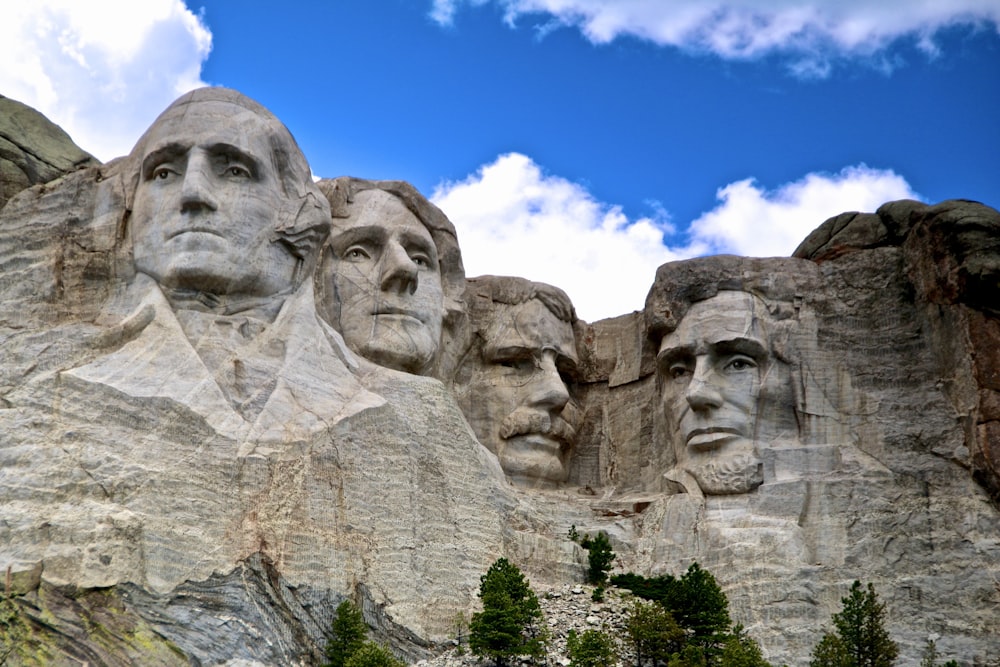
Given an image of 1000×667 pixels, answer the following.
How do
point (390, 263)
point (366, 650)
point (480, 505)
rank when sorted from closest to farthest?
point (366, 650), point (480, 505), point (390, 263)

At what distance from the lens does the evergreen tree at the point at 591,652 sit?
21875mm

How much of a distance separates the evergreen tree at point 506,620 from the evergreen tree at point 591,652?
362 millimetres

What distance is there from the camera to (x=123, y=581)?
20891 millimetres

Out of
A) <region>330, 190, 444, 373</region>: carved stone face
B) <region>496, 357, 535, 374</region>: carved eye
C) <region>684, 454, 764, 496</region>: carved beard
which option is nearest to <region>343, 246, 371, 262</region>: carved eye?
<region>330, 190, 444, 373</region>: carved stone face

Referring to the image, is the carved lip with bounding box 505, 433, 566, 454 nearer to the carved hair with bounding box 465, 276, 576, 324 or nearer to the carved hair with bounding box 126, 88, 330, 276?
the carved hair with bounding box 465, 276, 576, 324

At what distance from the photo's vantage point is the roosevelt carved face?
83.7 feet

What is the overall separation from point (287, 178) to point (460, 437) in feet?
11.6

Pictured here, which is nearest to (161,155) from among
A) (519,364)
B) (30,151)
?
(30,151)

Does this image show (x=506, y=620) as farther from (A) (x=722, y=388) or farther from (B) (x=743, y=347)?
(B) (x=743, y=347)

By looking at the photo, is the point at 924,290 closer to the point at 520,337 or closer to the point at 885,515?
the point at 885,515

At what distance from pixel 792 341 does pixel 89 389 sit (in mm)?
8682

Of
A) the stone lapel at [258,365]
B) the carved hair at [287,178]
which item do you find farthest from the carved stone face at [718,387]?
the carved hair at [287,178]

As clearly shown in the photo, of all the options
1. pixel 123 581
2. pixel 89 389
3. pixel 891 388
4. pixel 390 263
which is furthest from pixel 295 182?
pixel 891 388

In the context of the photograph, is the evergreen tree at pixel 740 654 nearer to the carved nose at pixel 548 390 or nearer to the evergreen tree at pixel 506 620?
the evergreen tree at pixel 506 620
